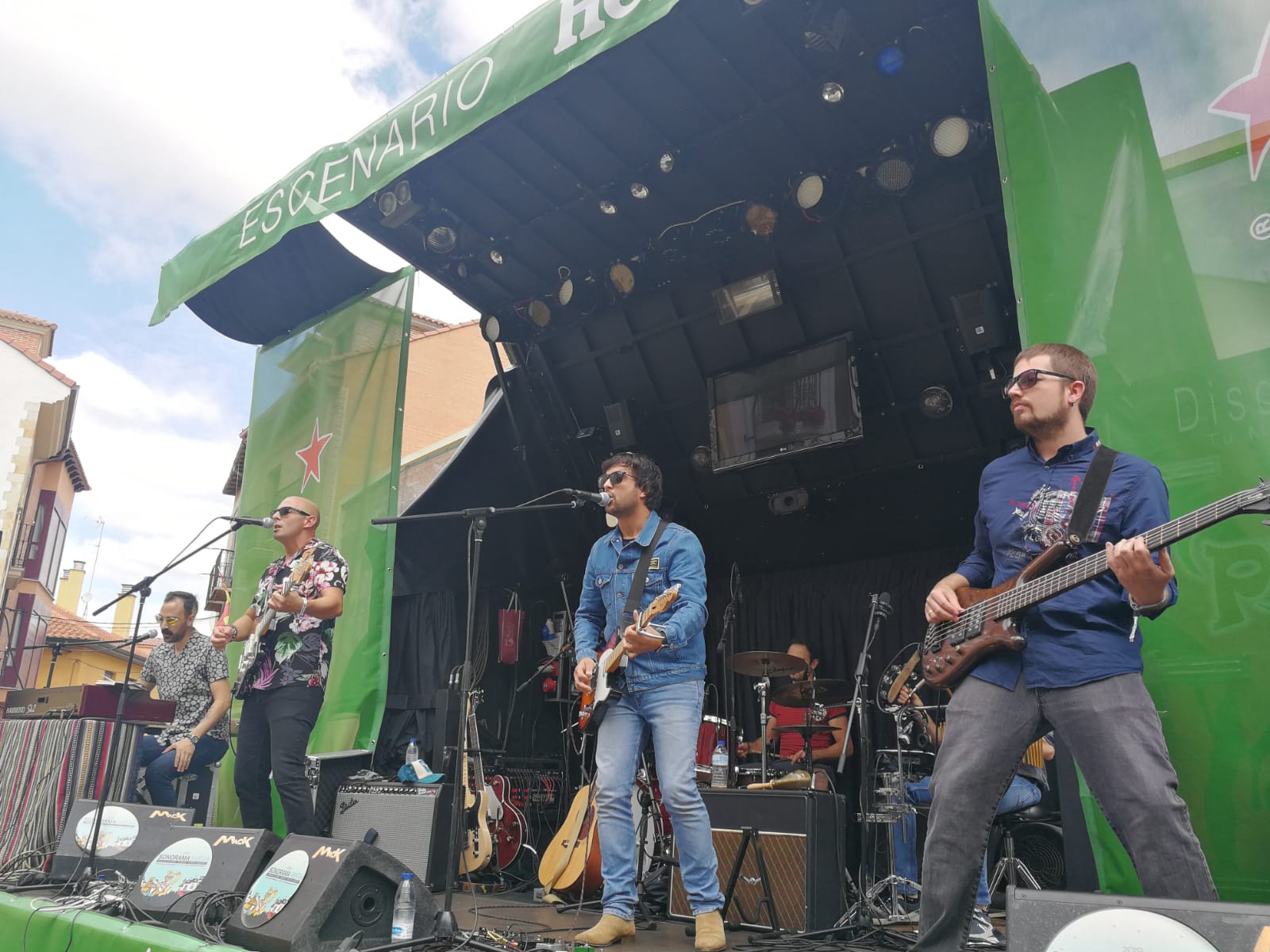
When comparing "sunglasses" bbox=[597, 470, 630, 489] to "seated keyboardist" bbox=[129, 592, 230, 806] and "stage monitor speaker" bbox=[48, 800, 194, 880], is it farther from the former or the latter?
"seated keyboardist" bbox=[129, 592, 230, 806]

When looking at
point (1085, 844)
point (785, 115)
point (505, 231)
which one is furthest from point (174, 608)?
point (1085, 844)

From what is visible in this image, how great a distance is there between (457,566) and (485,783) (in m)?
1.79

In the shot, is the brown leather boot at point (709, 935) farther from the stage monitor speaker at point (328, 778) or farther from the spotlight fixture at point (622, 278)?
the spotlight fixture at point (622, 278)

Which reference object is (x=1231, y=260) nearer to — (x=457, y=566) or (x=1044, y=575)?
(x=1044, y=575)

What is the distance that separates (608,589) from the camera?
12.9 ft

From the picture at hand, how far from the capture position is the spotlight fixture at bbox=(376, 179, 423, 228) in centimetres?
626

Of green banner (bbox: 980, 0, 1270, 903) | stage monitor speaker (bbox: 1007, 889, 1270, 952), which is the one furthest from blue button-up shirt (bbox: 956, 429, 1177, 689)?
stage monitor speaker (bbox: 1007, 889, 1270, 952)

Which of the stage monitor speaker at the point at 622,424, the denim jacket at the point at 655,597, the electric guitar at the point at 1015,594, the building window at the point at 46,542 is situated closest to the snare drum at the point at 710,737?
the stage monitor speaker at the point at 622,424

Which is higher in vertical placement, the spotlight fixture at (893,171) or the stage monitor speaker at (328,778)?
the spotlight fixture at (893,171)

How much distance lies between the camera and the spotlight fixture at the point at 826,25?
15.8 ft

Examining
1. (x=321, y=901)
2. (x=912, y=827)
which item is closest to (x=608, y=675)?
(x=321, y=901)

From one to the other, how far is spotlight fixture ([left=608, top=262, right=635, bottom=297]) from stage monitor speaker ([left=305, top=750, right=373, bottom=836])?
11.9ft

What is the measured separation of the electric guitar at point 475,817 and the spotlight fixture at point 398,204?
3267 mm

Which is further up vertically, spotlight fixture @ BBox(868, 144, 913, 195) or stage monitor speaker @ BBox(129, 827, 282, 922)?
spotlight fixture @ BBox(868, 144, 913, 195)
